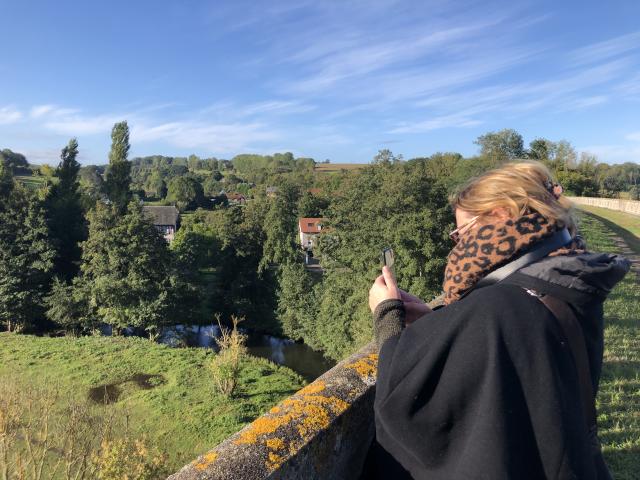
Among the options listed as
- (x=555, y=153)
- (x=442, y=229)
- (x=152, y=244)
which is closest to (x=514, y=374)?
(x=442, y=229)

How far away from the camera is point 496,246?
4.45ft

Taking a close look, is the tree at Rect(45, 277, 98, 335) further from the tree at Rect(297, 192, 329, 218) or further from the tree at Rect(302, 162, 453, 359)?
the tree at Rect(297, 192, 329, 218)

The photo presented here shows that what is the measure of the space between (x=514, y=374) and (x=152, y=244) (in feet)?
96.2

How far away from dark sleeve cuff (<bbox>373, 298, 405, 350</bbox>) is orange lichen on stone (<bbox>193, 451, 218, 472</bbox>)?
86 cm

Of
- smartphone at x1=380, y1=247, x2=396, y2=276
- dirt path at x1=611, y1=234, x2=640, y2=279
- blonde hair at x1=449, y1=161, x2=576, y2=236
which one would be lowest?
dirt path at x1=611, y1=234, x2=640, y2=279

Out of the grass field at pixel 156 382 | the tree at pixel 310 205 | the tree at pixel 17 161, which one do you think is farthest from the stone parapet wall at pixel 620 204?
the tree at pixel 17 161

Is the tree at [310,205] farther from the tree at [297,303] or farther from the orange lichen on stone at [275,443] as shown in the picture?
the orange lichen on stone at [275,443]

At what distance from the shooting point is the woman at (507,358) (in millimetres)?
1139

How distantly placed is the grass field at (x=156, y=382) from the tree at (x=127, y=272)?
576 cm

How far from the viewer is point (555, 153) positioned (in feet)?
165

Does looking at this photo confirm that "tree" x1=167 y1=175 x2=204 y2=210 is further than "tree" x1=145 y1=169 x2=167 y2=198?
No

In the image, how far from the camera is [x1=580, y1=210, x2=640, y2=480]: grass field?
353cm

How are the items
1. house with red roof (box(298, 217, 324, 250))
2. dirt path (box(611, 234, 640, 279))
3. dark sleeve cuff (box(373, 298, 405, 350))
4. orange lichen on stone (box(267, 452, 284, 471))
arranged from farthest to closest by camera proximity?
1. house with red roof (box(298, 217, 324, 250))
2. dirt path (box(611, 234, 640, 279))
3. orange lichen on stone (box(267, 452, 284, 471))
4. dark sleeve cuff (box(373, 298, 405, 350))

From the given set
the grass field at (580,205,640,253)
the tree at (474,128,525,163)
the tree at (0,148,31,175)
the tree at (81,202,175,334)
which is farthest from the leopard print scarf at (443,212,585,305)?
the tree at (0,148,31,175)
